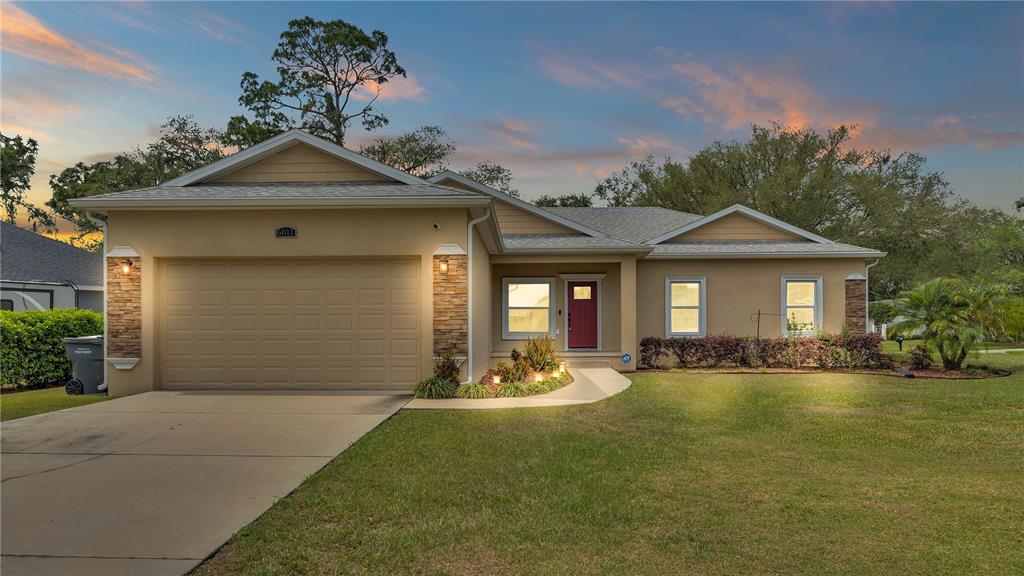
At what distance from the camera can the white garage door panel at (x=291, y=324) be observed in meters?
10.7

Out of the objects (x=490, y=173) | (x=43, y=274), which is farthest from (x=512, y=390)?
(x=490, y=173)

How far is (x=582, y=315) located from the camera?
15750 millimetres

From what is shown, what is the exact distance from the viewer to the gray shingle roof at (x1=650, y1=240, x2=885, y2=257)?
50.5 ft

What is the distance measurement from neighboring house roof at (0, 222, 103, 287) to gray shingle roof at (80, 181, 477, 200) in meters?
10.9

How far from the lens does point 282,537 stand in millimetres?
3945

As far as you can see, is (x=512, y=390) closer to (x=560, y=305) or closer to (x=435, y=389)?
(x=435, y=389)

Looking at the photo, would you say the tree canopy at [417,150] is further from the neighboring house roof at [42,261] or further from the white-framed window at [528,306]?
the white-framed window at [528,306]

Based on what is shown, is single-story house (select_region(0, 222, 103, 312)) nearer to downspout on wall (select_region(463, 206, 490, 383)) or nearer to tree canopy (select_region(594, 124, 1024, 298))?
downspout on wall (select_region(463, 206, 490, 383))

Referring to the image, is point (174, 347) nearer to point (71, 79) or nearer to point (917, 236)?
point (71, 79)

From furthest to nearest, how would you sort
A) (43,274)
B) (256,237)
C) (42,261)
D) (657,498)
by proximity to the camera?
(42,261)
(43,274)
(256,237)
(657,498)

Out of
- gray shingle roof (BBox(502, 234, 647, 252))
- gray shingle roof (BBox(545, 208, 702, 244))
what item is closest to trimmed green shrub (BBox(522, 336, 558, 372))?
gray shingle roof (BBox(502, 234, 647, 252))

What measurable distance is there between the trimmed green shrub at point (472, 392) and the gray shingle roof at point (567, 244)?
4.88 meters

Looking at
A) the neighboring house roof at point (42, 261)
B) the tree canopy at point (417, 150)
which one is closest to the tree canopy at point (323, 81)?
the tree canopy at point (417, 150)

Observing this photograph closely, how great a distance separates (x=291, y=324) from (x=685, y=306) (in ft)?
32.8
